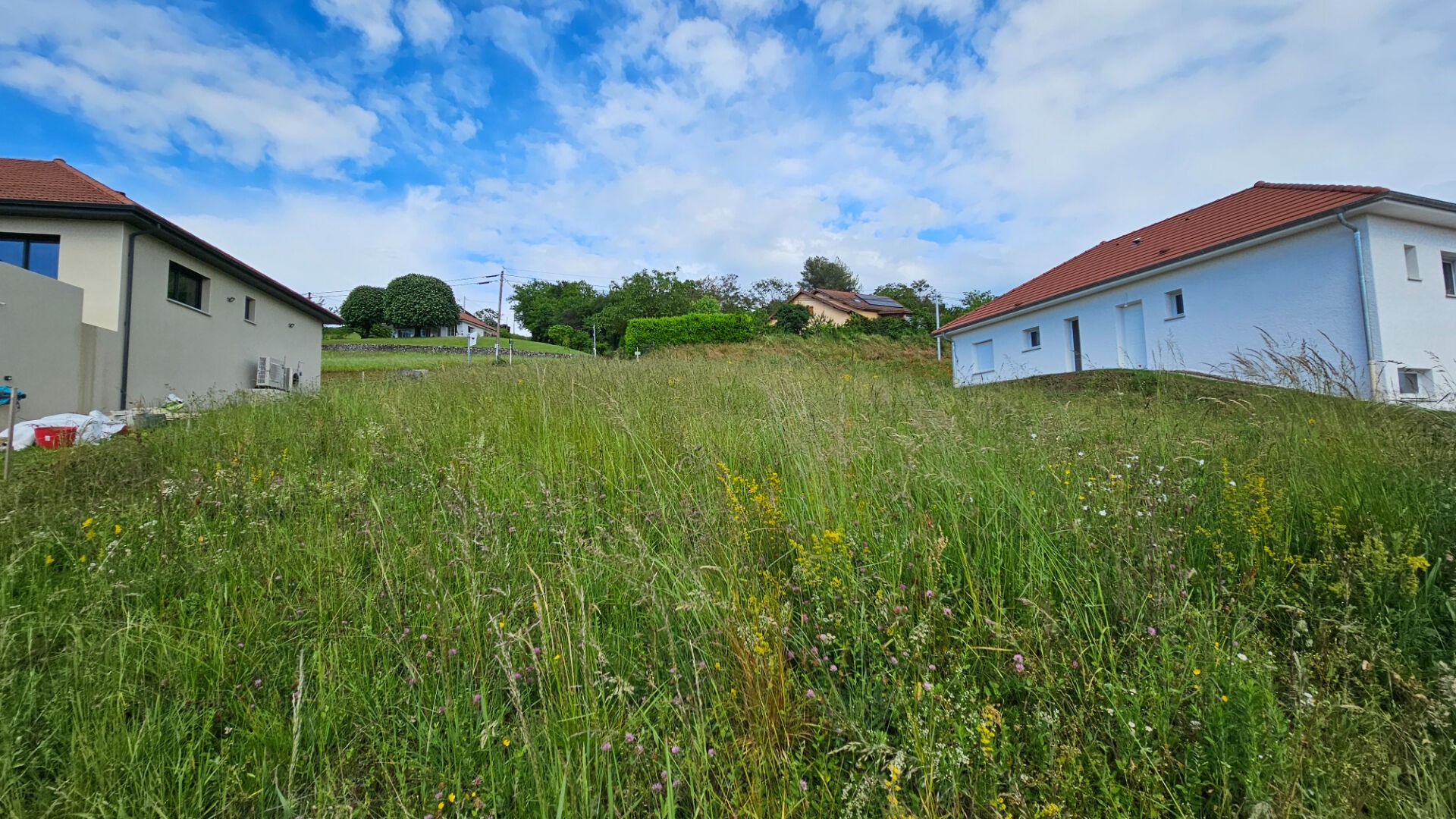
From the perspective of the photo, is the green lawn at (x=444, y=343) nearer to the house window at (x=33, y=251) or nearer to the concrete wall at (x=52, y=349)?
the house window at (x=33, y=251)

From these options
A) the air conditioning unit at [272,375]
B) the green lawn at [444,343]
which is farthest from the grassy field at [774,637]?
the green lawn at [444,343]

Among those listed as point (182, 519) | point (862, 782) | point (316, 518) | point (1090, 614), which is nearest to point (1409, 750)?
point (1090, 614)

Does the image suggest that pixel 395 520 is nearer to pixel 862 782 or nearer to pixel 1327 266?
pixel 862 782

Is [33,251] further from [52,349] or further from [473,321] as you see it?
[473,321]

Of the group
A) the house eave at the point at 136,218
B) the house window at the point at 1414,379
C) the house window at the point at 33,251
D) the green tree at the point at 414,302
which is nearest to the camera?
the house window at the point at 1414,379

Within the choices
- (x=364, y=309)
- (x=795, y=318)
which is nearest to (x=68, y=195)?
(x=795, y=318)

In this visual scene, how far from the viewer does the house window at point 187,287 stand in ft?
40.5

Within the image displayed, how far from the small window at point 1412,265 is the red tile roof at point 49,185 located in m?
24.2

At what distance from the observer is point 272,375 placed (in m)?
16.3

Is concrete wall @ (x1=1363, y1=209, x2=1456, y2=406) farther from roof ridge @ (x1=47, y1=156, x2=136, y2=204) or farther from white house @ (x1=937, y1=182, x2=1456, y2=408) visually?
roof ridge @ (x1=47, y1=156, x2=136, y2=204)

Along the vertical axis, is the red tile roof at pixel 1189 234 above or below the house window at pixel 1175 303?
above

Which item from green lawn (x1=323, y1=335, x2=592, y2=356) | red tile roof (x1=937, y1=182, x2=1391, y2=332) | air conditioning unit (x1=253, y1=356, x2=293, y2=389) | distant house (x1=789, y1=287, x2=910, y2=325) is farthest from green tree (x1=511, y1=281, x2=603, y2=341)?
red tile roof (x1=937, y1=182, x2=1391, y2=332)

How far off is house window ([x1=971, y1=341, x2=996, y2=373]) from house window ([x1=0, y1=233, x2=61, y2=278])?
24.3 meters

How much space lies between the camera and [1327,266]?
1045 centimetres
